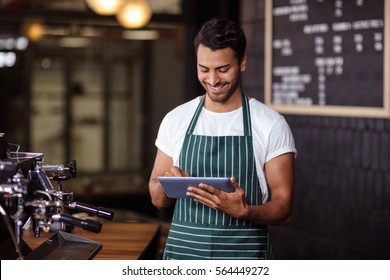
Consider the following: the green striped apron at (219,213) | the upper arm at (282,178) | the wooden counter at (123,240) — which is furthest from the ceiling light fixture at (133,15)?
the upper arm at (282,178)

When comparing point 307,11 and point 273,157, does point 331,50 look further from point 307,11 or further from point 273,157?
point 273,157

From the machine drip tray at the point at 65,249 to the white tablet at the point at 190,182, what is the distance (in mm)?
323

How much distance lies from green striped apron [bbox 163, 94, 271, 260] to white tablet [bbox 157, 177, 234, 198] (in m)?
0.18

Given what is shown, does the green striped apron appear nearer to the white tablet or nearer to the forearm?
the forearm

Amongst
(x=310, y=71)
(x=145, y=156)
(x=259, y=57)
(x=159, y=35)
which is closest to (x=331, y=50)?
(x=310, y=71)

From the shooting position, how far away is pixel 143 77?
34.0 ft

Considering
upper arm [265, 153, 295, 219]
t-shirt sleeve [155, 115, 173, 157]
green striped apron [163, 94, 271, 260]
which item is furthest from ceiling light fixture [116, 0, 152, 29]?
upper arm [265, 153, 295, 219]

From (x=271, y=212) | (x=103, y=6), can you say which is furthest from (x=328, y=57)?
(x=271, y=212)

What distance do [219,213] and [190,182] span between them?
242 mm

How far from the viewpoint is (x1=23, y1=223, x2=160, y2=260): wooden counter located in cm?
275

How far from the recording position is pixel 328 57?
479 cm

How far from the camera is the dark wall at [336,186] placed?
176 inches
